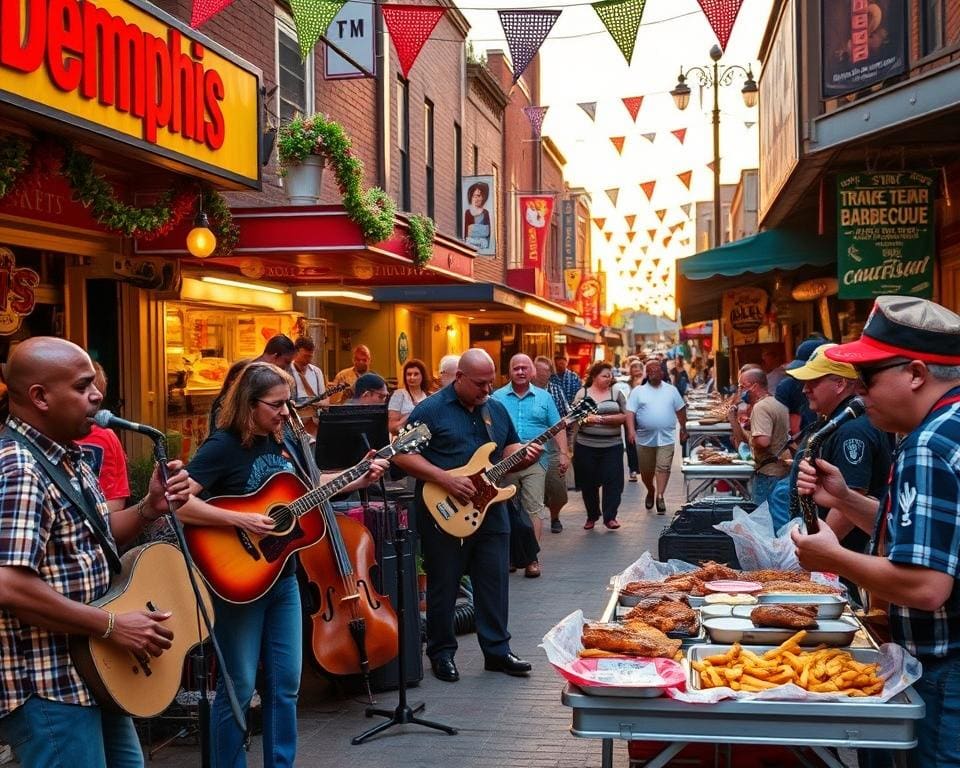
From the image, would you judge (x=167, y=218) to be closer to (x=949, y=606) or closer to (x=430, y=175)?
(x=949, y=606)

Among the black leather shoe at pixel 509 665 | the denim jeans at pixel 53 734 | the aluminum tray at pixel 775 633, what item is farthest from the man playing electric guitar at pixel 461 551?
the denim jeans at pixel 53 734

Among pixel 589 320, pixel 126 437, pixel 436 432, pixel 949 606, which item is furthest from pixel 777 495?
pixel 589 320

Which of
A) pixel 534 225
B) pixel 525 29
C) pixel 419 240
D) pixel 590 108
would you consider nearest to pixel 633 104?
pixel 590 108

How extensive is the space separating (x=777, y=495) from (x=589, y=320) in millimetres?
39057

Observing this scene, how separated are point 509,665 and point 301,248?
5066 mm

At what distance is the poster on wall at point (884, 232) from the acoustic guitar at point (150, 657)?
733 centimetres

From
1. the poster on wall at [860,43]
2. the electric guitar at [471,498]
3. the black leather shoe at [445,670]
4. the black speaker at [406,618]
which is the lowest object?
→ the black leather shoe at [445,670]

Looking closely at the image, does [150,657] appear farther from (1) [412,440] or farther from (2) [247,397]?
(1) [412,440]

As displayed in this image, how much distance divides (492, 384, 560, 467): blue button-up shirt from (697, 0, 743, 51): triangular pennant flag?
3.94 meters

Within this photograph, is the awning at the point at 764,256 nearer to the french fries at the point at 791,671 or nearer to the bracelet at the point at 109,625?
the french fries at the point at 791,671

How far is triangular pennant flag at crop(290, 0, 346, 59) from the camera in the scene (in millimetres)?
8570

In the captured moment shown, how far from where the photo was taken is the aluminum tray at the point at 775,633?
411cm

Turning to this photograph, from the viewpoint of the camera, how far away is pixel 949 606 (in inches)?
123

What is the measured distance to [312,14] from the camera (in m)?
8.67
